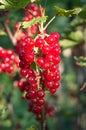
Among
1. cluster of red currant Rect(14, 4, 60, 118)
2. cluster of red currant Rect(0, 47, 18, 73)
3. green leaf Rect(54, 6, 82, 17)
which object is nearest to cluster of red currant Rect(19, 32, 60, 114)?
cluster of red currant Rect(14, 4, 60, 118)

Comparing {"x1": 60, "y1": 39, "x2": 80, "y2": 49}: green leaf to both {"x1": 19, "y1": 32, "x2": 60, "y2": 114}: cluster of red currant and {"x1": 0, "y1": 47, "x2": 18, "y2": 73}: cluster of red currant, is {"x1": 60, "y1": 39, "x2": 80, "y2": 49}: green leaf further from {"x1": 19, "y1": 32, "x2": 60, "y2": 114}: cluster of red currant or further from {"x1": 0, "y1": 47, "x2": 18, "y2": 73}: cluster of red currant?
{"x1": 19, "y1": 32, "x2": 60, "y2": 114}: cluster of red currant

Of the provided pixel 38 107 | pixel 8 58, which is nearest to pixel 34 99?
pixel 38 107

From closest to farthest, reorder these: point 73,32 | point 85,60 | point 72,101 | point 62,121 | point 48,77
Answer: point 48,77
point 85,60
point 73,32
point 62,121
point 72,101

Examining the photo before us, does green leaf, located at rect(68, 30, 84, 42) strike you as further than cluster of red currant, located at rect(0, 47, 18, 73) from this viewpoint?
Yes

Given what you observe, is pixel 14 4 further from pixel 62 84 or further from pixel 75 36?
pixel 62 84

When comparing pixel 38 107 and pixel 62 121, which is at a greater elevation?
pixel 38 107

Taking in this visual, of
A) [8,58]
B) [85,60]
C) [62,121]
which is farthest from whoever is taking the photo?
[62,121]

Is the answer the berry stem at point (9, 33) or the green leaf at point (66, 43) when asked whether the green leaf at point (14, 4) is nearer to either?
the berry stem at point (9, 33)

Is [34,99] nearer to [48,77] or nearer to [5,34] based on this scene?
[48,77]

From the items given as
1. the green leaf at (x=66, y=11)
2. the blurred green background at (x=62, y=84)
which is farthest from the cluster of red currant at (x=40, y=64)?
the blurred green background at (x=62, y=84)

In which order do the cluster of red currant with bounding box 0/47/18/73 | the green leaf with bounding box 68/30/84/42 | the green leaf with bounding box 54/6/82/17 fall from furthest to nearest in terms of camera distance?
the green leaf with bounding box 68/30/84/42
the cluster of red currant with bounding box 0/47/18/73
the green leaf with bounding box 54/6/82/17

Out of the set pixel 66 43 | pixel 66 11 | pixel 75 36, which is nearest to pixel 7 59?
pixel 66 43
